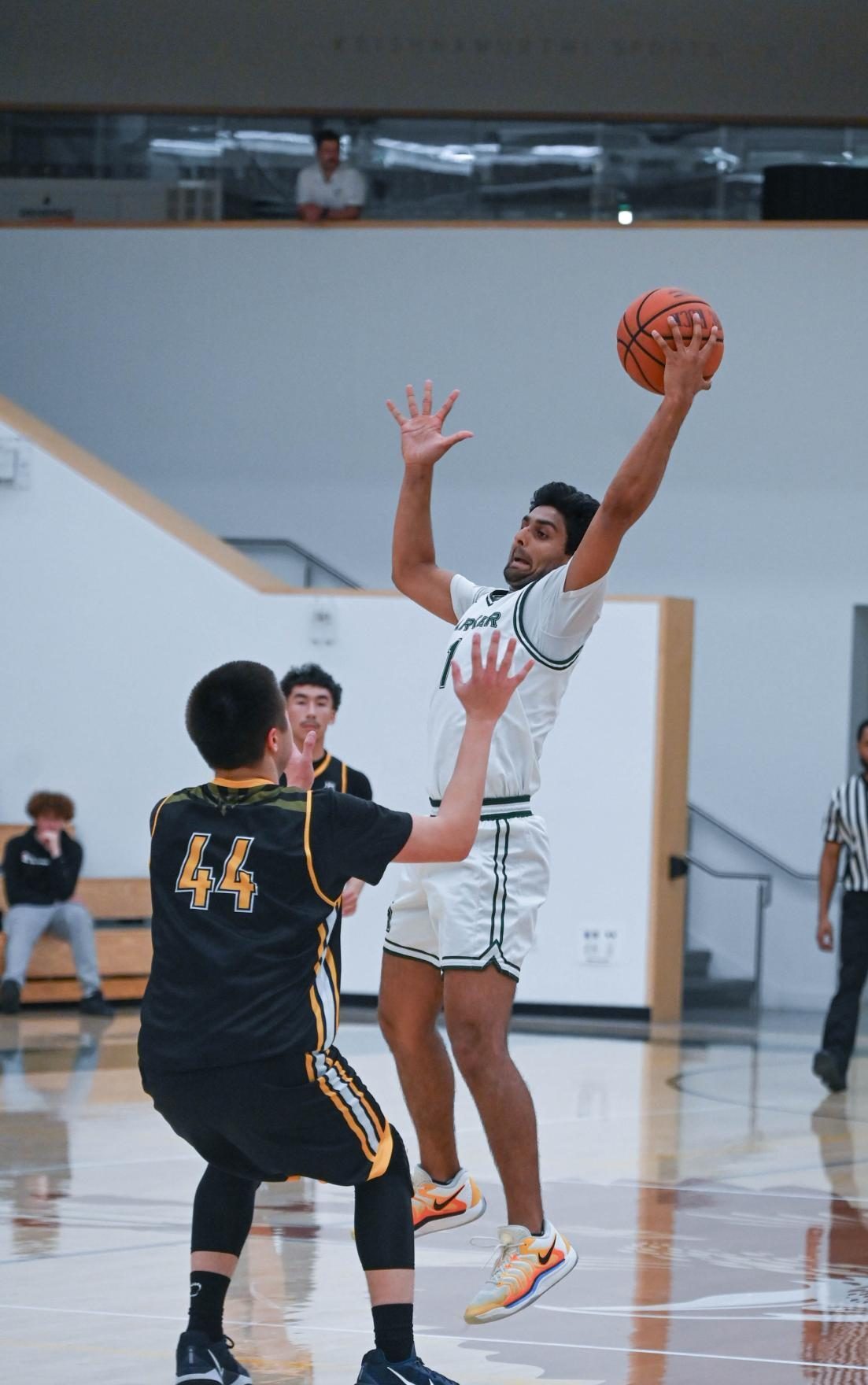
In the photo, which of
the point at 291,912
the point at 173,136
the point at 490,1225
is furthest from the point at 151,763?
the point at 291,912

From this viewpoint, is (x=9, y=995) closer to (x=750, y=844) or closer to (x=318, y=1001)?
(x=750, y=844)

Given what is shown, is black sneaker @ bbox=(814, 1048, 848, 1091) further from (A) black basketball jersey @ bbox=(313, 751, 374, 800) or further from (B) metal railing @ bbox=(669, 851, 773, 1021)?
(A) black basketball jersey @ bbox=(313, 751, 374, 800)

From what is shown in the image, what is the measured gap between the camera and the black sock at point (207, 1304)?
3.87m

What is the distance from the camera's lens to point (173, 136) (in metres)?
15.2

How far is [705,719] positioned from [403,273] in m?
4.01

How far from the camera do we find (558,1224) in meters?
5.94

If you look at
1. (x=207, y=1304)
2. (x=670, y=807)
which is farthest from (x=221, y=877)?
(x=670, y=807)

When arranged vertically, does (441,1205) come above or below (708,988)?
below

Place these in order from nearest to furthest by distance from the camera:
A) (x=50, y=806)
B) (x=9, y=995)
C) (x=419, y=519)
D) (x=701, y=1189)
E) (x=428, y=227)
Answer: (x=419, y=519) < (x=701, y=1189) < (x=9, y=995) < (x=50, y=806) < (x=428, y=227)

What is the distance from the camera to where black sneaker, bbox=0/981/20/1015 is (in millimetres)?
11305

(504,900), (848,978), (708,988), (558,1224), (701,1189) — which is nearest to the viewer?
(504,900)

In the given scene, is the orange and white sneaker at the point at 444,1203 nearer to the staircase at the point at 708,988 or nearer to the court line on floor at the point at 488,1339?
the court line on floor at the point at 488,1339

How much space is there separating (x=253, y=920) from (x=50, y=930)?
8383 mm

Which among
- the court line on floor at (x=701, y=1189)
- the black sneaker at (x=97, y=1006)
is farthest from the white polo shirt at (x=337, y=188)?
the court line on floor at (x=701, y=1189)
